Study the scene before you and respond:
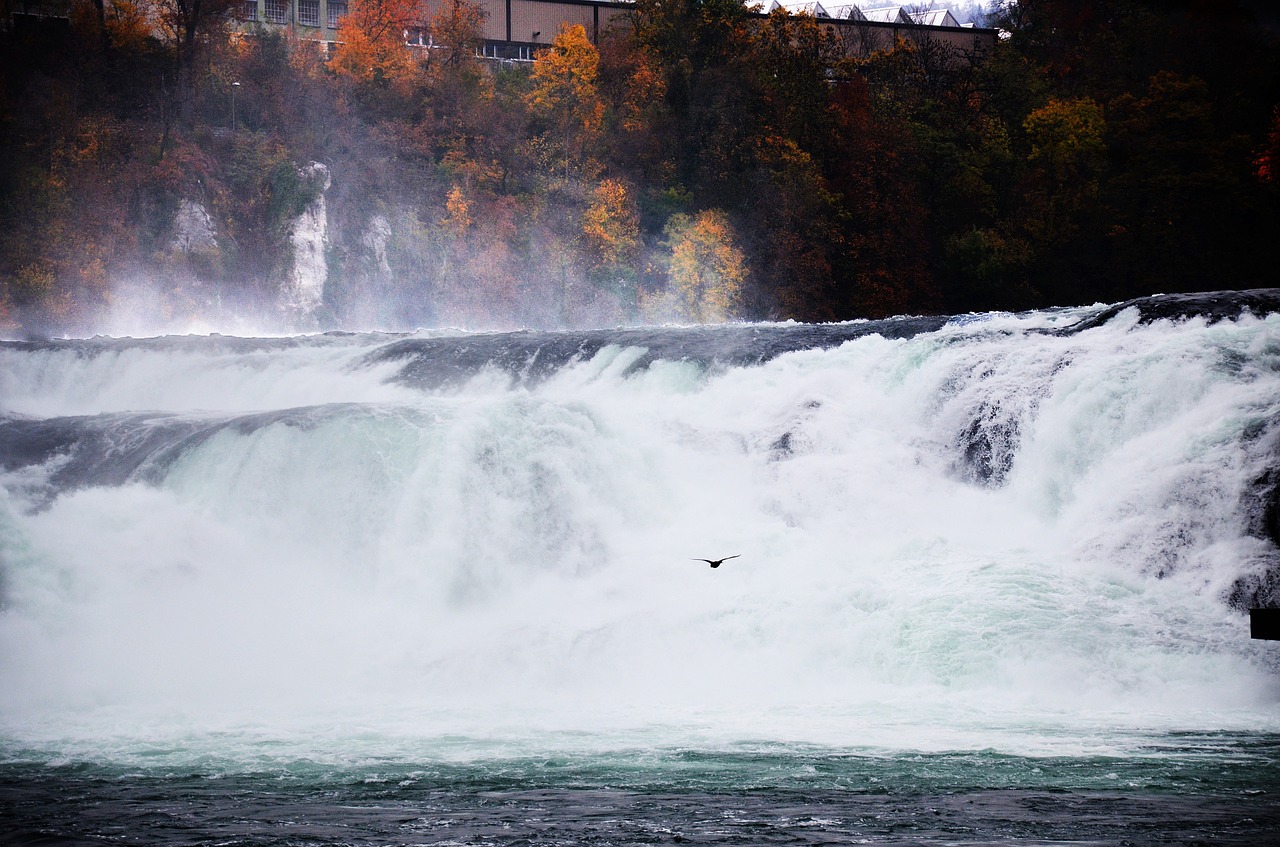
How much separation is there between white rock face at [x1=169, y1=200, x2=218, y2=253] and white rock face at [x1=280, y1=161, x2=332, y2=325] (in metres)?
2.51

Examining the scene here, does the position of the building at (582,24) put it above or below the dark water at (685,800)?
above

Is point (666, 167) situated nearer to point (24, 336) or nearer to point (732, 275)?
point (732, 275)

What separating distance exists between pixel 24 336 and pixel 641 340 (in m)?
21.8

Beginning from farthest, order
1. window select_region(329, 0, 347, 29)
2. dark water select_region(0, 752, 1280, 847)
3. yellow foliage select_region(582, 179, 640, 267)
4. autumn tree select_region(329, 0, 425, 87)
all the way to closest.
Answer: window select_region(329, 0, 347, 29) < autumn tree select_region(329, 0, 425, 87) < yellow foliage select_region(582, 179, 640, 267) < dark water select_region(0, 752, 1280, 847)

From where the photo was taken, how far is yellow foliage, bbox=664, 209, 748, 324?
41438 millimetres

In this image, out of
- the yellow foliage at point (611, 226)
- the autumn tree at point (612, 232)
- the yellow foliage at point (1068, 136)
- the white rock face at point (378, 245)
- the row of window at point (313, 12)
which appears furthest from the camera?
the row of window at point (313, 12)

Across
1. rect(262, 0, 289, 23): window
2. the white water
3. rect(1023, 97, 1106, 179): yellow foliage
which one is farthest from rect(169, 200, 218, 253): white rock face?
rect(1023, 97, 1106, 179): yellow foliage

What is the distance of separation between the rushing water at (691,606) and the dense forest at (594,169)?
20.5 m

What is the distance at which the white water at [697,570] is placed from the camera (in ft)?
34.8

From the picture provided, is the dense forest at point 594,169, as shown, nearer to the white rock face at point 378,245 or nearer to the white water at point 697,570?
the white rock face at point 378,245

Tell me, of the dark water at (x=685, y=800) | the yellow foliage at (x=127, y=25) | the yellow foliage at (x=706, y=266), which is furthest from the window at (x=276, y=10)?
the dark water at (x=685, y=800)

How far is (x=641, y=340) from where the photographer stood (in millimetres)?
21859

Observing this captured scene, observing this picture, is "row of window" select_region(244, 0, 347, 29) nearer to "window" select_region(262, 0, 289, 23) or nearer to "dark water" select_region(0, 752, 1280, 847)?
"window" select_region(262, 0, 289, 23)

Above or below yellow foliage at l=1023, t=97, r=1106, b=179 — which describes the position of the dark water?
below
